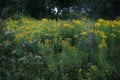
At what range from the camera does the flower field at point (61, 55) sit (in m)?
5.75

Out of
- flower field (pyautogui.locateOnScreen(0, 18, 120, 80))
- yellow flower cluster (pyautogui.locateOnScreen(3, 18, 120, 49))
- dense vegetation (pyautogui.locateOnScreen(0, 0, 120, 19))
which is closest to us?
flower field (pyautogui.locateOnScreen(0, 18, 120, 80))

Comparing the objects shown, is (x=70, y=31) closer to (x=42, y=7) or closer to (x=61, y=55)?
(x=61, y=55)

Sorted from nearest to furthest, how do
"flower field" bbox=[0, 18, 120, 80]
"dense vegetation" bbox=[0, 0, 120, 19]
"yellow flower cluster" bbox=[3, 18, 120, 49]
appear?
"flower field" bbox=[0, 18, 120, 80] → "yellow flower cluster" bbox=[3, 18, 120, 49] → "dense vegetation" bbox=[0, 0, 120, 19]

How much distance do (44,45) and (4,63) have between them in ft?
5.38

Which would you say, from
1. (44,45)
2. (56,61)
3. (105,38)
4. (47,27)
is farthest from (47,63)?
(47,27)

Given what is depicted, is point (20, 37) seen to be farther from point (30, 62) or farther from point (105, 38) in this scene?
point (105, 38)

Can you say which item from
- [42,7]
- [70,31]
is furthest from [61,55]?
[42,7]

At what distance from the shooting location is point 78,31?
772cm

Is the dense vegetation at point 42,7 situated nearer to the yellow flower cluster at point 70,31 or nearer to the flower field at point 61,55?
the yellow flower cluster at point 70,31

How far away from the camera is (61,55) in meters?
6.60

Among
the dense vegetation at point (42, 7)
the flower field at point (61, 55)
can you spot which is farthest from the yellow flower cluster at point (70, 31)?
the dense vegetation at point (42, 7)

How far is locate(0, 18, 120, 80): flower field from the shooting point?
5754 millimetres

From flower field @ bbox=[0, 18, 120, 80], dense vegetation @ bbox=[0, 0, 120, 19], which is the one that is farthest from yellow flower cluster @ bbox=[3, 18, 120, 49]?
dense vegetation @ bbox=[0, 0, 120, 19]

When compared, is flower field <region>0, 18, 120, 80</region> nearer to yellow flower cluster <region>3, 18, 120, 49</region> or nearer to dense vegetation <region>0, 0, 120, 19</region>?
yellow flower cluster <region>3, 18, 120, 49</region>
